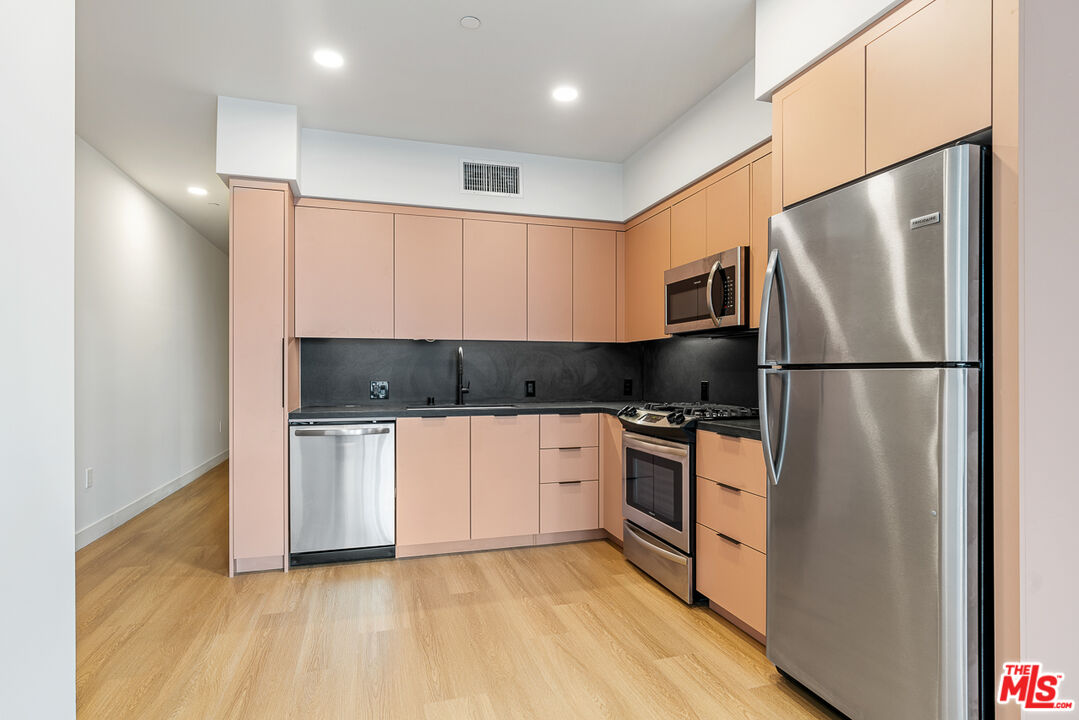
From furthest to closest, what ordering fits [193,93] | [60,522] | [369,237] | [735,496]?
[369,237] < [193,93] < [735,496] < [60,522]

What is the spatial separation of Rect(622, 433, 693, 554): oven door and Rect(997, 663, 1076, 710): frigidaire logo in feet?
4.68

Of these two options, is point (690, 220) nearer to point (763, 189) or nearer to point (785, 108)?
point (763, 189)

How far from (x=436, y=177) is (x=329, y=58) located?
114 cm

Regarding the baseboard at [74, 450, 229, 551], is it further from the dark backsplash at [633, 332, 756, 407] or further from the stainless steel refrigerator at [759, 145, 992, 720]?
the stainless steel refrigerator at [759, 145, 992, 720]

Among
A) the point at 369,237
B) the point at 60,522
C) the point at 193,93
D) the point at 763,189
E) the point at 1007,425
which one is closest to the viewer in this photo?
the point at 60,522

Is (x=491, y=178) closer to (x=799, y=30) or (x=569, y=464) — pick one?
(x=569, y=464)

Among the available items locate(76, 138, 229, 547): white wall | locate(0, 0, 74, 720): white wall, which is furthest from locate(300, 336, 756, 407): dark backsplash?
locate(0, 0, 74, 720): white wall

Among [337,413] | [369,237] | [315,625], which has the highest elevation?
[369,237]

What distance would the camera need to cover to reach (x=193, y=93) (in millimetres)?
3123

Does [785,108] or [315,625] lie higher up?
[785,108]

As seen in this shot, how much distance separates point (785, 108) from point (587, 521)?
2670 millimetres

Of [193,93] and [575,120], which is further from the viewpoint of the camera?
[575,120]

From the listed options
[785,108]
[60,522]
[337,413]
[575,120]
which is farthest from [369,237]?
[60,522]

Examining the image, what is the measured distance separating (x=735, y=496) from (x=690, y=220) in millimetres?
1673
